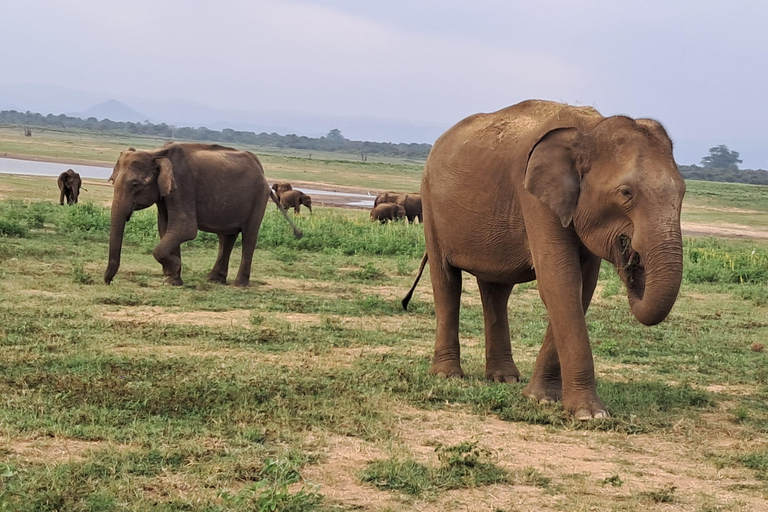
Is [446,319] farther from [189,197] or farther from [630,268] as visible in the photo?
[189,197]

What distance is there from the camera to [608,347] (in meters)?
11.3

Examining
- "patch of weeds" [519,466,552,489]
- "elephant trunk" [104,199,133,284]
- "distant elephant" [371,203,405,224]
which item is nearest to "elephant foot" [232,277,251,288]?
"elephant trunk" [104,199,133,284]

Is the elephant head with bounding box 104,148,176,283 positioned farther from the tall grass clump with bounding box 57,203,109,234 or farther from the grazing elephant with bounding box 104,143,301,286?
the tall grass clump with bounding box 57,203,109,234

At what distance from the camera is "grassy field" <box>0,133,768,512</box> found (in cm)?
570

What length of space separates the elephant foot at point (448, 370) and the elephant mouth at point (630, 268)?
2352 millimetres

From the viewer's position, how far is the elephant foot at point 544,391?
8.38 m

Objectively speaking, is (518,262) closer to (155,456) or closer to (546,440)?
(546,440)

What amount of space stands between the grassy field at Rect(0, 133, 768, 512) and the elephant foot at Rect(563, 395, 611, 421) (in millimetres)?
94

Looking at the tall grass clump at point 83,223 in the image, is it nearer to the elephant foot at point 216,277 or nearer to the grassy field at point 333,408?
the grassy field at point 333,408

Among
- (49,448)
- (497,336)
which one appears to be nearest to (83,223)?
(497,336)

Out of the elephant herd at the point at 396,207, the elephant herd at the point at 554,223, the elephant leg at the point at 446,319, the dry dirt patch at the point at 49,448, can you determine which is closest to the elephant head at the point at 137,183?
the elephant herd at the point at 554,223

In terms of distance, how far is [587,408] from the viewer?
7.73 metres

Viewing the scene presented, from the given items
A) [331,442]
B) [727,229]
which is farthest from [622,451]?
[727,229]

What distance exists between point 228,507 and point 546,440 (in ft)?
9.19
